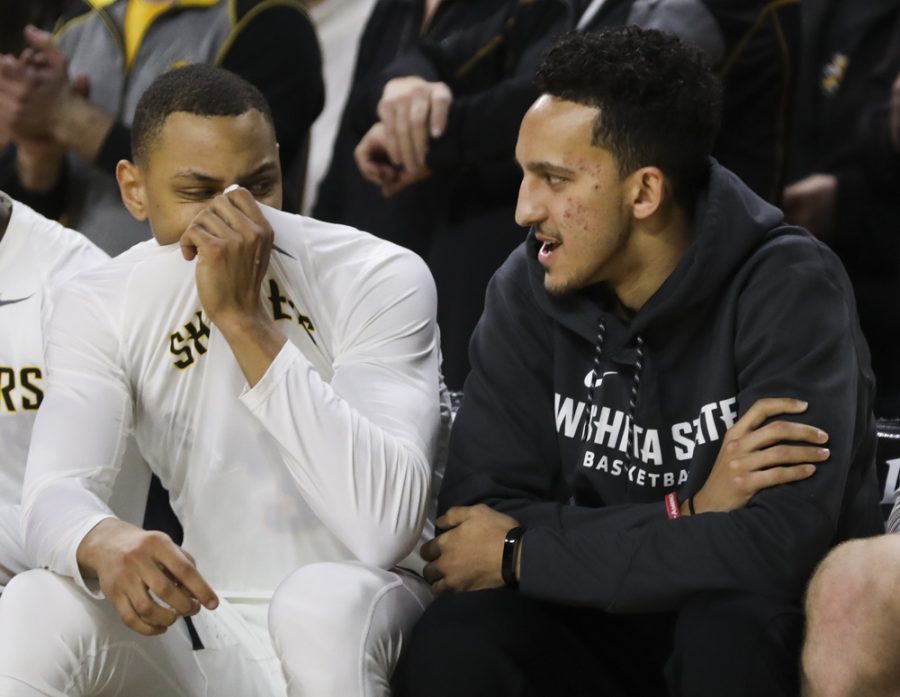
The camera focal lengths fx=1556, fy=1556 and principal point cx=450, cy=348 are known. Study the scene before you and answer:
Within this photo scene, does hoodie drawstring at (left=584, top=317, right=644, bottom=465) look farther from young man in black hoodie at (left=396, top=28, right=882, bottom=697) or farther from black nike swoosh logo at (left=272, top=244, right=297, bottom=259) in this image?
black nike swoosh logo at (left=272, top=244, right=297, bottom=259)

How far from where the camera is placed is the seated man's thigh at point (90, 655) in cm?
224

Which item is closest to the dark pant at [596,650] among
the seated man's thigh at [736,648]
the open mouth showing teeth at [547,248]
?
the seated man's thigh at [736,648]

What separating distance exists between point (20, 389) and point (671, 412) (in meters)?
1.28

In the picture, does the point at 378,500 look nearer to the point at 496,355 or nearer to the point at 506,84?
the point at 496,355

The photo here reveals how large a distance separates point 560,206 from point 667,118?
0.23m

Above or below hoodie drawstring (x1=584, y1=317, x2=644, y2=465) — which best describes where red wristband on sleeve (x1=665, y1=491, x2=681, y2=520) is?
below

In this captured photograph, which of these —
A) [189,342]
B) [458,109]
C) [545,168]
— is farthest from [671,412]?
[458,109]

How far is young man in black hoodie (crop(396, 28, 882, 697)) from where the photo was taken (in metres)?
2.28

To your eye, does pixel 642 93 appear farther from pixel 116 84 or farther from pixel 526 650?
pixel 116 84

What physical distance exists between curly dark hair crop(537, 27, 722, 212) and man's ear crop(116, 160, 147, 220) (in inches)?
31.4

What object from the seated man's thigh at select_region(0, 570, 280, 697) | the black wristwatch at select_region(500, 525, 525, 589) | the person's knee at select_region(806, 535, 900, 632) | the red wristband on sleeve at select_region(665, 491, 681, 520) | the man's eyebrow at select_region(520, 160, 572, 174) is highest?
the man's eyebrow at select_region(520, 160, 572, 174)

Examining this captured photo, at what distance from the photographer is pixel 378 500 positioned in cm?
241

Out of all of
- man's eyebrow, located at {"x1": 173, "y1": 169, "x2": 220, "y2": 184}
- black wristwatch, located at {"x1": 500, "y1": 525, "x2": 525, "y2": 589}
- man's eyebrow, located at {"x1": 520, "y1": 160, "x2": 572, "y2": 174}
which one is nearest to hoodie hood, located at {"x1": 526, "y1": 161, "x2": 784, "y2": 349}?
man's eyebrow, located at {"x1": 520, "y1": 160, "x2": 572, "y2": 174}

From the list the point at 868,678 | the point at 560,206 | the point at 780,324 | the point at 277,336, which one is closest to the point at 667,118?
the point at 560,206
